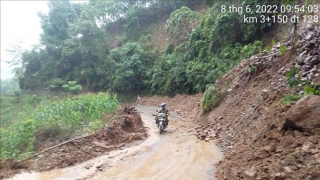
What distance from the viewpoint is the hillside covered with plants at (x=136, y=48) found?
17.2m

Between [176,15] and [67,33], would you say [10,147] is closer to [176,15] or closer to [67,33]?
[176,15]

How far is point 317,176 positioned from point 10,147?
967 cm

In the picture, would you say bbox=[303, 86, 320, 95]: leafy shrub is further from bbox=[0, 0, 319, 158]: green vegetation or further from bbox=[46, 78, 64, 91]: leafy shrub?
bbox=[46, 78, 64, 91]: leafy shrub

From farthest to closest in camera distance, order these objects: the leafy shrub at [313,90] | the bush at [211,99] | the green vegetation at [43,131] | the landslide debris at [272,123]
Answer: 1. the bush at [211,99]
2. the green vegetation at [43,131]
3. the leafy shrub at [313,90]
4. the landslide debris at [272,123]

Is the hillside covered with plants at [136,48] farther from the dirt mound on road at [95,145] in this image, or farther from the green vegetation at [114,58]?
the dirt mound on road at [95,145]

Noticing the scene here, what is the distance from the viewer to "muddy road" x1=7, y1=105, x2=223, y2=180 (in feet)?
21.5

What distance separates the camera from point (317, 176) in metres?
3.96

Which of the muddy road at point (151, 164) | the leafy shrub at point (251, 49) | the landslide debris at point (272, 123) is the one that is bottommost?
the muddy road at point (151, 164)

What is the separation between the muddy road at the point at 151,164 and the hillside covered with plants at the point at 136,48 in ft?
28.8

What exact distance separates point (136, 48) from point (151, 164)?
26.2 metres

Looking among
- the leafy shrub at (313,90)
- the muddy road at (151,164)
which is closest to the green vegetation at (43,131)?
the muddy road at (151,164)

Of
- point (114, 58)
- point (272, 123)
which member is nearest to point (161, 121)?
point (272, 123)

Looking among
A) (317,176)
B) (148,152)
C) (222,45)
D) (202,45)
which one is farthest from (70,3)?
(317,176)

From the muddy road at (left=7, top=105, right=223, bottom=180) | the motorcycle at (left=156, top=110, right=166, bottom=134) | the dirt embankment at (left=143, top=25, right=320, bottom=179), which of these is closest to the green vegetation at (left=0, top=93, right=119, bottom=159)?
the muddy road at (left=7, top=105, right=223, bottom=180)
